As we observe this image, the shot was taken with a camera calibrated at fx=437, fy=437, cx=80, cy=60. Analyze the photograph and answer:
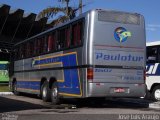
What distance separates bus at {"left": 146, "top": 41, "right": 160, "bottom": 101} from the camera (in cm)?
2063

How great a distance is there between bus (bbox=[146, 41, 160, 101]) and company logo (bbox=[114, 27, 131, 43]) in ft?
14.9

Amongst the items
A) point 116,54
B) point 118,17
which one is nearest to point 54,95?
point 116,54

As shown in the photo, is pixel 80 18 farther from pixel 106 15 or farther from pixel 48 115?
pixel 48 115

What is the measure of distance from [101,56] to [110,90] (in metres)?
1.32

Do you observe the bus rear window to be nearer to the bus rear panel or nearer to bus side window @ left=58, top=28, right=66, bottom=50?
the bus rear panel

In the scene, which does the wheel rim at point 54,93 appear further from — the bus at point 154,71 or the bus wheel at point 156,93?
the bus wheel at point 156,93

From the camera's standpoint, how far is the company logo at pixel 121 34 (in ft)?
53.8

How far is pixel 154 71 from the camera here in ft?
67.9

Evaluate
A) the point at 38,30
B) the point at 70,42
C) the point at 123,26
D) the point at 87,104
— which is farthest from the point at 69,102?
the point at 38,30

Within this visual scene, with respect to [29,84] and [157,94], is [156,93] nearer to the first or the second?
[157,94]

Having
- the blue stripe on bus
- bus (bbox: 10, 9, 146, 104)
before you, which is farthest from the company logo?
the blue stripe on bus

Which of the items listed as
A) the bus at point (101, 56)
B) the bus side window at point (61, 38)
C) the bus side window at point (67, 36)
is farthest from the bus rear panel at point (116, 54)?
the bus side window at point (61, 38)

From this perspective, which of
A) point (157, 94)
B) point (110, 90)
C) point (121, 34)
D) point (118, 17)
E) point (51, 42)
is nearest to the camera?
point (110, 90)

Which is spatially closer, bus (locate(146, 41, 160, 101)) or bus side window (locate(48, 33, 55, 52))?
bus side window (locate(48, 33, 55, 52))
